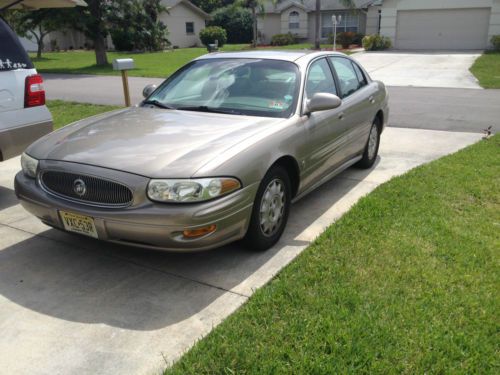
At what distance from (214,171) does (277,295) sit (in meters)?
0.93

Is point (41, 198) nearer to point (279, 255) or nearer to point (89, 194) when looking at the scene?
point (89, 194)

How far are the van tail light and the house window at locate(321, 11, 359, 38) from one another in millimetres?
36422

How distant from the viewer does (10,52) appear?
4926mm

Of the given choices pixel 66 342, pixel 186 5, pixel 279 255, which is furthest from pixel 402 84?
pixel 186 5

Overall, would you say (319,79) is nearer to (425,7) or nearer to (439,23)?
(425,7)

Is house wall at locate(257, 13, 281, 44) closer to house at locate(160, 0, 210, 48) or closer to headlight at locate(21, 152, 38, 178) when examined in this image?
house at locate(160, 0, 210, 48)

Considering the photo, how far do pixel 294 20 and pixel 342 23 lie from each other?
157 inches

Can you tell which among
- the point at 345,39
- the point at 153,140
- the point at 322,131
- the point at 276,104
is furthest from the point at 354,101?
the point at 345,39

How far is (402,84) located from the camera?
627 inches

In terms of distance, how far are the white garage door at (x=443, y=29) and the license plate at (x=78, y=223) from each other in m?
31.4

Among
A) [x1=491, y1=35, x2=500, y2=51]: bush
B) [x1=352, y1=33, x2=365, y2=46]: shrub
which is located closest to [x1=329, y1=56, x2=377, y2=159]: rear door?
[x1=491, y1=35, x2=500, y2=51]: bush

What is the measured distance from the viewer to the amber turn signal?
129 inches

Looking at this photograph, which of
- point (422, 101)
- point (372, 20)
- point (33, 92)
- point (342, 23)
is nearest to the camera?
point (33, 92)

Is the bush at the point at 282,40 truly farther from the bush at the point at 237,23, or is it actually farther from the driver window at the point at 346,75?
the driver window at the point at 346,75
